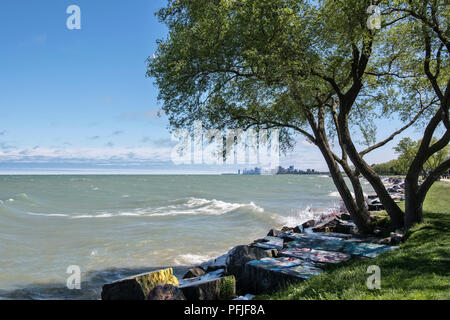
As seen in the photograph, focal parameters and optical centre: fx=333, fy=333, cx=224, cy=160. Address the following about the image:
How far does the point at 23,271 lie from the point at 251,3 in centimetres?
1296

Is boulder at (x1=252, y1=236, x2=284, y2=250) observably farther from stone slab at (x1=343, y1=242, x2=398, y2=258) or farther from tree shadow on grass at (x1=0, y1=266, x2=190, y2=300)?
tree shadow on grass at (x1=0, y1=266, x2=190, y2=300)

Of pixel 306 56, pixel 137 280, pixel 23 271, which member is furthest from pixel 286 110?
pixel 23 271

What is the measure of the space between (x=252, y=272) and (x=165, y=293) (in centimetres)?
255

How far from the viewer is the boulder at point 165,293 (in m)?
6.82

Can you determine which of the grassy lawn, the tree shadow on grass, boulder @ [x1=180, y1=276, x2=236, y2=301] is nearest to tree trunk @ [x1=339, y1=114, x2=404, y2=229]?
the grassy lawn

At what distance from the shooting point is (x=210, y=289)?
7.78 metres

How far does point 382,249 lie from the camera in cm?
1048

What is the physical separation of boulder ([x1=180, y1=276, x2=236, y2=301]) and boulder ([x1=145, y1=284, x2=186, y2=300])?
1.46 feet

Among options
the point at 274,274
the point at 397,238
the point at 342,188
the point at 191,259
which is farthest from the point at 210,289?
the point at 342,188

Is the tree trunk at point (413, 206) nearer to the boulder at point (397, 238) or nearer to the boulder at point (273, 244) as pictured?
the boulder at point (397, 238)

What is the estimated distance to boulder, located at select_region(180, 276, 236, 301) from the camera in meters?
7.55

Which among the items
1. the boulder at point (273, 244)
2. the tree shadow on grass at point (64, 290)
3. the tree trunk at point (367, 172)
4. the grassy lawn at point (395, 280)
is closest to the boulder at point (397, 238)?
the grassy lawn at point (395, 280)
